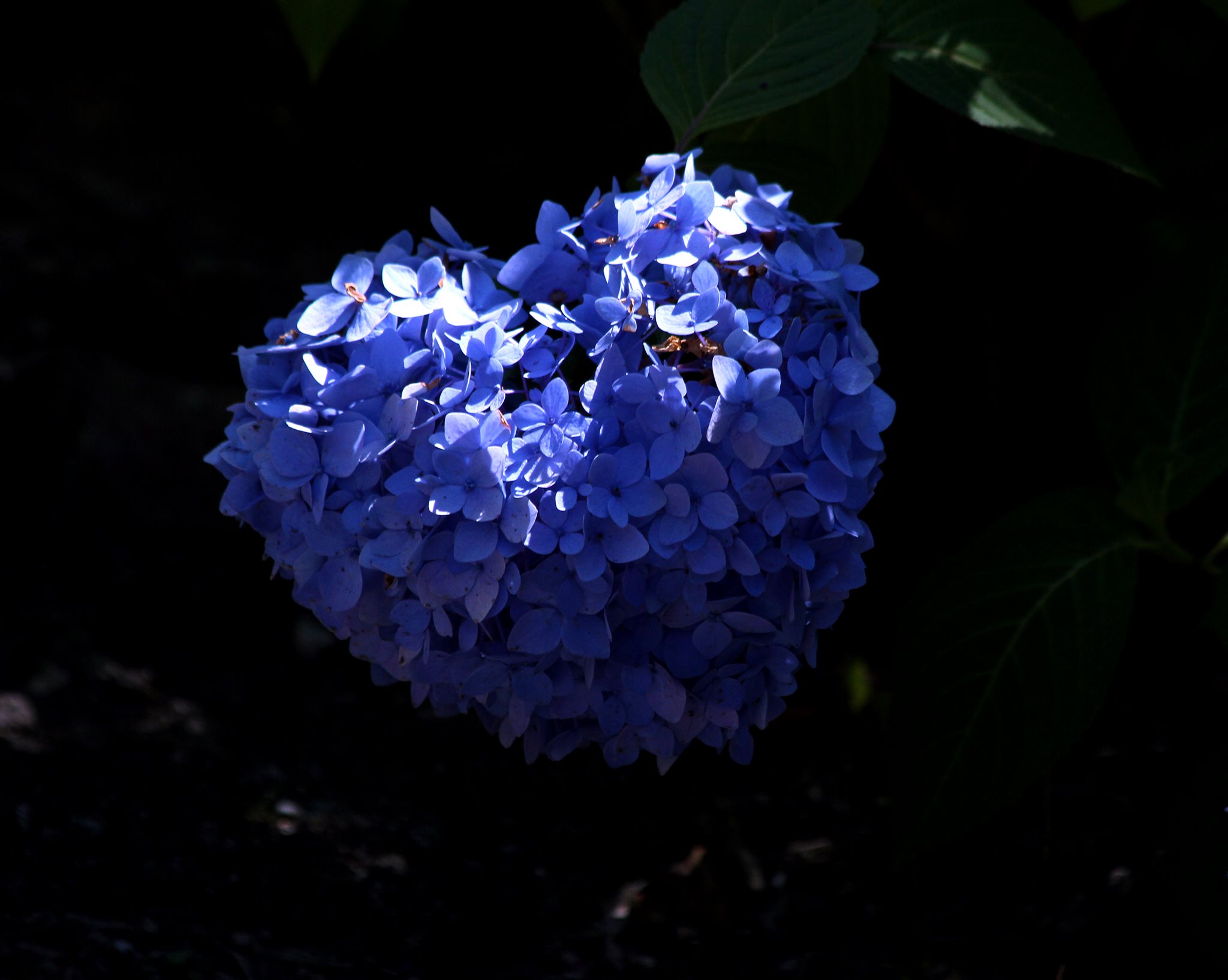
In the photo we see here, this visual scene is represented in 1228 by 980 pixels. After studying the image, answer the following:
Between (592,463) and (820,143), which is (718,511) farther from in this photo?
(820,143)

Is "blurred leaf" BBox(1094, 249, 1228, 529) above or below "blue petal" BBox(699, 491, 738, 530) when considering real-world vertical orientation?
below

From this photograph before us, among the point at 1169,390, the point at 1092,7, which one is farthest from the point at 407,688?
the point at 1092,7

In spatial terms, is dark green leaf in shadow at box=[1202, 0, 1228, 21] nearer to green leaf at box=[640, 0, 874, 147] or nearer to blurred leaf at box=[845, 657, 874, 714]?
green leaf at box=[640, 0, 874, 147]

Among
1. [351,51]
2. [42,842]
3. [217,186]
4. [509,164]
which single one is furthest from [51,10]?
[42,842]

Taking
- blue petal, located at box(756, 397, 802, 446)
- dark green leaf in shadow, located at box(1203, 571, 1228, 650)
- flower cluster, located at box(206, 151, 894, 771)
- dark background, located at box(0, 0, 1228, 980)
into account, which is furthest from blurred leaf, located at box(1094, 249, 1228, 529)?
blue petal, located at box(756, 397, 802, 446)

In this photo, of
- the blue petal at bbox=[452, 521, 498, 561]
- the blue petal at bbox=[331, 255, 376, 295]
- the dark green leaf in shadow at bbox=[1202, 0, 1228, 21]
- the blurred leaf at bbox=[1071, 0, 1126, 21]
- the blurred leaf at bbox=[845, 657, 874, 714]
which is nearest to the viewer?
the blue petal at bbox=[452, 521, 498, 561]

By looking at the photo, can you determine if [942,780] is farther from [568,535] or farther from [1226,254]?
[1226,254]
